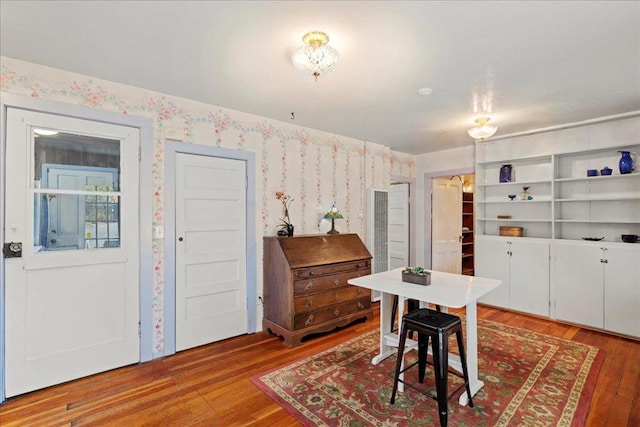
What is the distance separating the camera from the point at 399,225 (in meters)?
5.94

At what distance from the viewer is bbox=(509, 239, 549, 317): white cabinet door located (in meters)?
4.11

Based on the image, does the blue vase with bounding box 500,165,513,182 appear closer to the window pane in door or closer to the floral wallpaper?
the floral wallpaper

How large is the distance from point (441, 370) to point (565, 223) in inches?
133

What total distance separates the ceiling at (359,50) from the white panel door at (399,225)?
2.57m

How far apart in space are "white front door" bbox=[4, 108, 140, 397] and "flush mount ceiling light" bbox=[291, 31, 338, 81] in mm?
1810

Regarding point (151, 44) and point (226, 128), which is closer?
point (151, 44)

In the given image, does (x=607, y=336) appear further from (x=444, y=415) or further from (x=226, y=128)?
(x=226, y=128)

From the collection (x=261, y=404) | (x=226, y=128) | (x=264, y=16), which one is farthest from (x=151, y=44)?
(x=261, y=404)

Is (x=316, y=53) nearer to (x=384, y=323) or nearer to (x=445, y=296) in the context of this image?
(x=445, y=296)

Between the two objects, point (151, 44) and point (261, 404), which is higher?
point (151, 44)

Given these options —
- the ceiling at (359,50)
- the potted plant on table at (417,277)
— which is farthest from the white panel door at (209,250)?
the potted plant on table at (417,277)

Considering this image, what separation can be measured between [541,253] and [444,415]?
309 centimetres

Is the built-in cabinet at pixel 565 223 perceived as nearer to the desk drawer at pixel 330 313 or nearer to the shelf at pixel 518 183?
the shelf at pixel 518 183

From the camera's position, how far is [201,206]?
10.8ft
